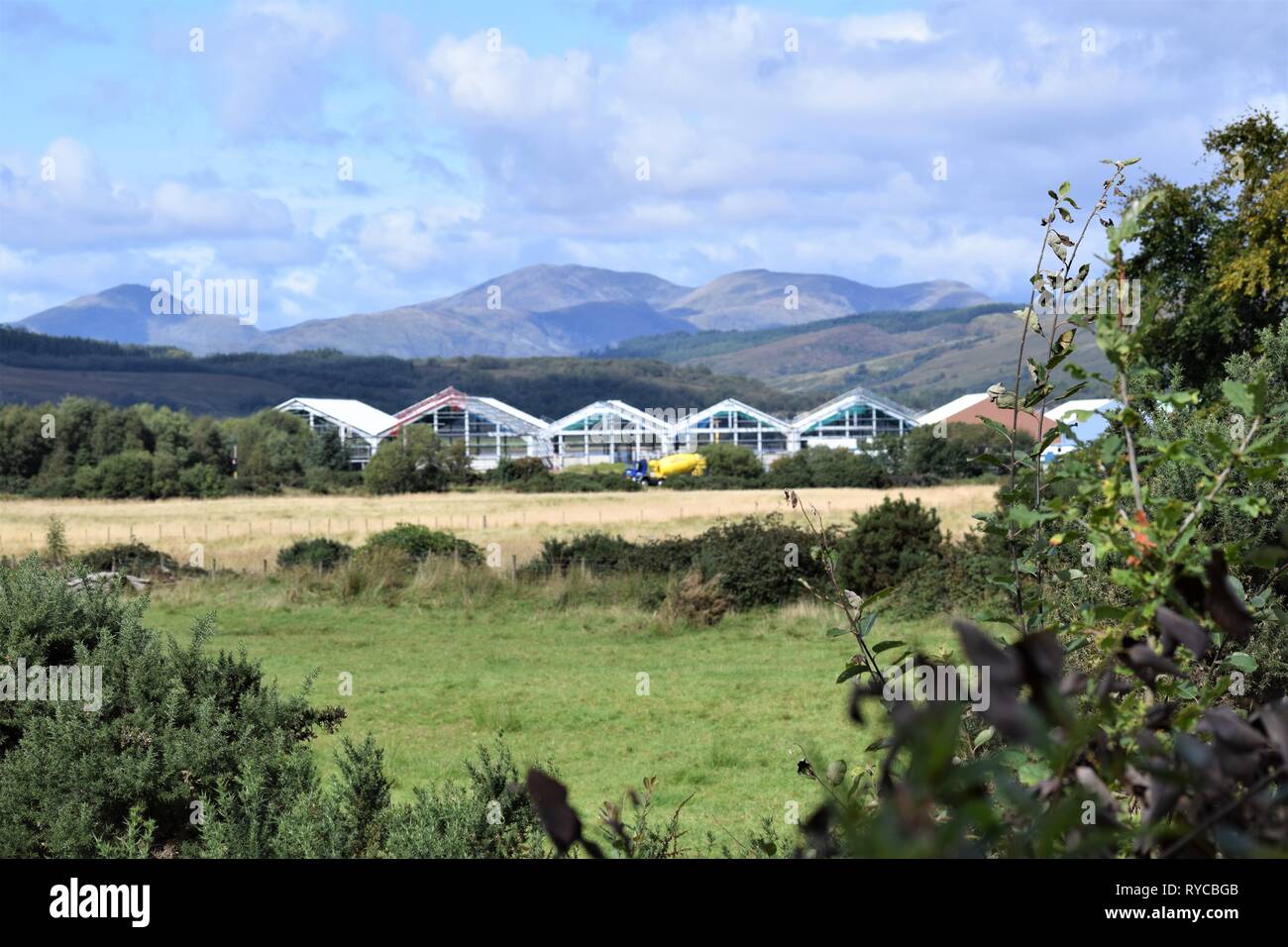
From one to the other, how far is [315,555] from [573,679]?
997 cm

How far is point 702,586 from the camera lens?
17.7 m

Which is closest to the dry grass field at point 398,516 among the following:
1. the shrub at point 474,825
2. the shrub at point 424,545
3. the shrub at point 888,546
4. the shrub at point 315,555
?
the shrub at point 315,555

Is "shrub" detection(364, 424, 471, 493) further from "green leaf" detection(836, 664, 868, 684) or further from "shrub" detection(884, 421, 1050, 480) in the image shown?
"green leaf" detection(836, 664, 868, 684)

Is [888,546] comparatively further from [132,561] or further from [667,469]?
[667,469]

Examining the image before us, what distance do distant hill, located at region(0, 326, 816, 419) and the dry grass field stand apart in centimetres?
7669

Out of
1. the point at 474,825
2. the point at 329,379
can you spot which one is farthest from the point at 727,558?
the point at 329,379

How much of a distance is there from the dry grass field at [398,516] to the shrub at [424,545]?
2.72 feet

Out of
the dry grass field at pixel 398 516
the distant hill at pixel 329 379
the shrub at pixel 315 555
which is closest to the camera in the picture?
the shrub at pixel 315 555

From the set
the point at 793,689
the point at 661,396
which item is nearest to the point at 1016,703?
the point at 793,689

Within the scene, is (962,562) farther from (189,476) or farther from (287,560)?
(189,476)

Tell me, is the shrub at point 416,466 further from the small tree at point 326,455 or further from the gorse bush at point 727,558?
the gorse bush at point 727,558

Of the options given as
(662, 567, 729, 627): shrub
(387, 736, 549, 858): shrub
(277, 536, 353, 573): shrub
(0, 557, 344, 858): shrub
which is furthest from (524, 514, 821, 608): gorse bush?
(387, 736, 549, 858): shrub

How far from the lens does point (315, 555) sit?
2214cm

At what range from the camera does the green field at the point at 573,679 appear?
9484mm
